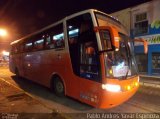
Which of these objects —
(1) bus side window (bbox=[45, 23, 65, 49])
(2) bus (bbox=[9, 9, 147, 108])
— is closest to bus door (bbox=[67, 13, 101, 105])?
(2) bus (bbox=[9, 9, 147, 108])

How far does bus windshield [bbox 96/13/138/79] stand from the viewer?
6.12m

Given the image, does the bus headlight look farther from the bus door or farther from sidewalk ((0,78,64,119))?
sidewalk ((0,78,64,119))

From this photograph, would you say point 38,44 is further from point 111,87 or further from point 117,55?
point 111,87

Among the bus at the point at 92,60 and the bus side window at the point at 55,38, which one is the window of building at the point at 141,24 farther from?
the bus side window at the point at 55,38

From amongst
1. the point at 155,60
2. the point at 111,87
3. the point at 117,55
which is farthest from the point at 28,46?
the point at 155,60

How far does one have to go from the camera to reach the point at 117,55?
6.55 meters

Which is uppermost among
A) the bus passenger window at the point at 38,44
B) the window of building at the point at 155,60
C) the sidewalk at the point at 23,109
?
the bus passenger window at the point at 38,44

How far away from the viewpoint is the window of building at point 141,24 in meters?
16.4

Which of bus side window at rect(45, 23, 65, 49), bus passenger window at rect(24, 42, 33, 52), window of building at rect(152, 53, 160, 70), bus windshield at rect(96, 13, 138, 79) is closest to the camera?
bus windshield at rect(96, 13, 138, 79)

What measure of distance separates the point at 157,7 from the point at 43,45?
9.88 metres

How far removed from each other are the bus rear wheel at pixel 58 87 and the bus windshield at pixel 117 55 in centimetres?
305

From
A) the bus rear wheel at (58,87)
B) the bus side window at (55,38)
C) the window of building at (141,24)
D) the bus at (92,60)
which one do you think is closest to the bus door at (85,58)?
the bus at (92,60)

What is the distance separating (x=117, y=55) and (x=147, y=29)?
35.8 ft

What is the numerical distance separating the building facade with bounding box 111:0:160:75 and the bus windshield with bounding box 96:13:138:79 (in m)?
9.08
